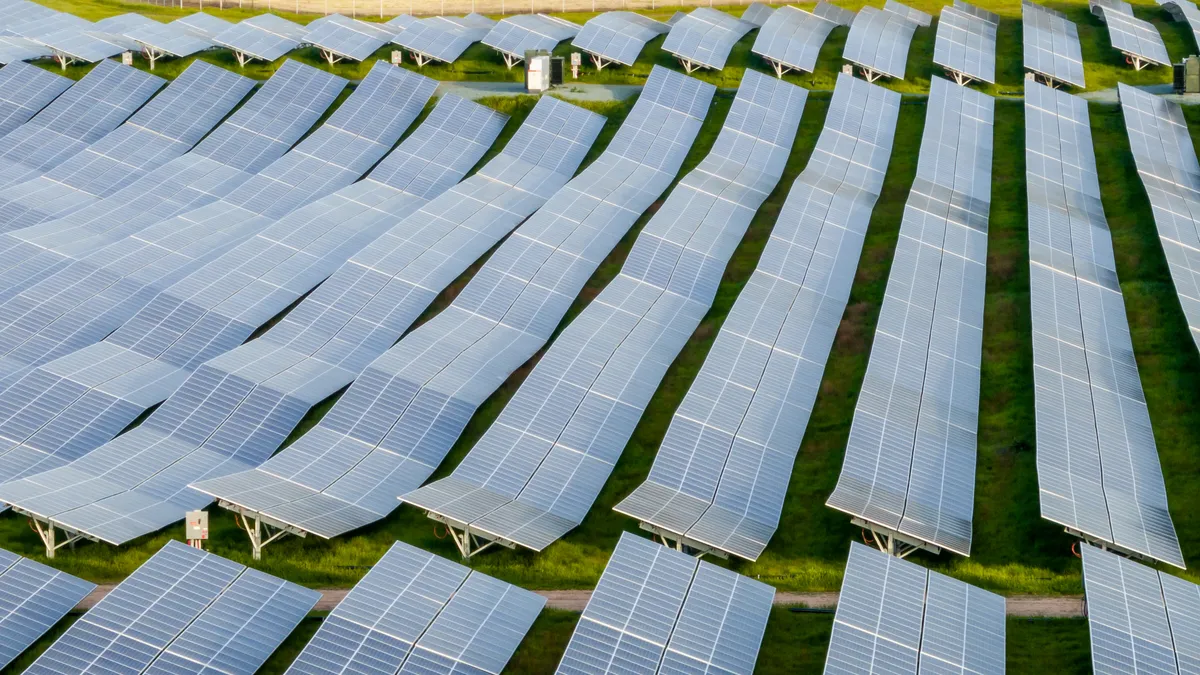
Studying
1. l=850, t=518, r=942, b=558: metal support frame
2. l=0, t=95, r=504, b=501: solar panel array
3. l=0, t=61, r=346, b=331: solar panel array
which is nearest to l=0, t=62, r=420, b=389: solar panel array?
Result: l=0, t=95, r=504, b=501: solar panel array

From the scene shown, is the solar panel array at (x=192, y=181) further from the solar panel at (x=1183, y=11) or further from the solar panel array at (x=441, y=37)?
the solar panel at (x=1183, y=11)

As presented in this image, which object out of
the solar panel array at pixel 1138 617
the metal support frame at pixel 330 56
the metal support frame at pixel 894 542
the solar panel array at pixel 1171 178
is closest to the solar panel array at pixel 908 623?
the solar panel array at pixel 1138 617

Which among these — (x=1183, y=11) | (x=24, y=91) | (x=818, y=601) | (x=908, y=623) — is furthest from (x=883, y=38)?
(x=908, y=623)

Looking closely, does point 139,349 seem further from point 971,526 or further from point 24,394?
point 971,526

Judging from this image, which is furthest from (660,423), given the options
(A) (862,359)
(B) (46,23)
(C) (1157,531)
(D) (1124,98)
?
(B) (46,23)

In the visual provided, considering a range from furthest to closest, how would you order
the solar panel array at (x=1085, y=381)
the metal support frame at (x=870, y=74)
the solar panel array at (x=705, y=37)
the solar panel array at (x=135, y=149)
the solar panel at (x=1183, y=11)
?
1. the solar panel at (x=1183, y=11)
2. the solar panel array at (x=705, y=37)
3. the metal support frame at (x=870, y=74)
4. the solar panel array at (x=135, y=149)
5. the solar panel array at (x=1085, y=381)

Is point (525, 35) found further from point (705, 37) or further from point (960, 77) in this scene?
point (960, 77)
